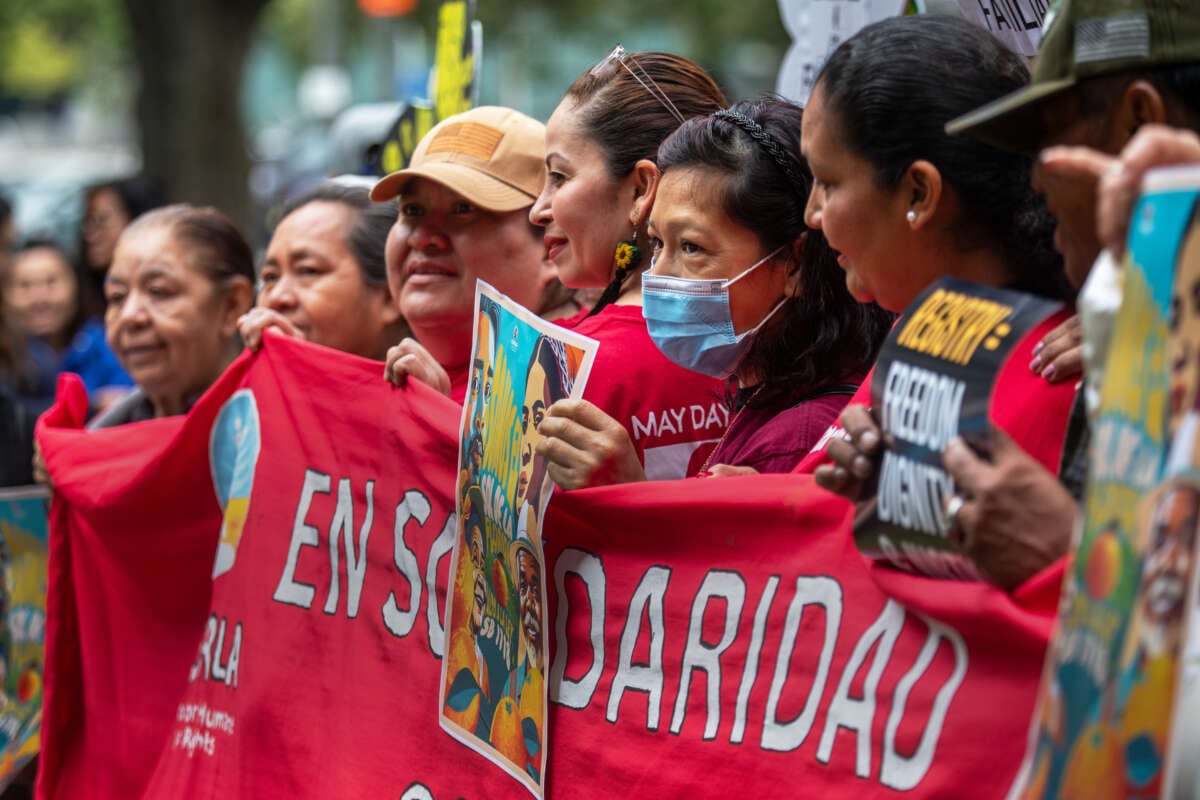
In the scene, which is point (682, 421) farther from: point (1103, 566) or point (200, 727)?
point (1103, 566)

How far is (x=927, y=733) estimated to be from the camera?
2.24 meters

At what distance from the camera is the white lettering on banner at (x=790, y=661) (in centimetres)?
246

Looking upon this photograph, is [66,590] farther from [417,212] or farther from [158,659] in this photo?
[417,212]

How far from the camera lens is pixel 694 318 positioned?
3150 millimetres

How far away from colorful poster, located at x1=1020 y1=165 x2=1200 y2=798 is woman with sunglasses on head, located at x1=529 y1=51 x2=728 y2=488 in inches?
62.1

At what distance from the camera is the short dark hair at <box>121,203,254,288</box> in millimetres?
4906

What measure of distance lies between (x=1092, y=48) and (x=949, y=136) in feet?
1.25

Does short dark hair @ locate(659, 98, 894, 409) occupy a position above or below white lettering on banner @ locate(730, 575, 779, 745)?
above

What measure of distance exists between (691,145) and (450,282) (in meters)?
0.98

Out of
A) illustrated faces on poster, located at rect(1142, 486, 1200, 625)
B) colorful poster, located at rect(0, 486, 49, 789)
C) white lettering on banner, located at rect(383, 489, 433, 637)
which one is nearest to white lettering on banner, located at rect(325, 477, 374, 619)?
white lettering on banner, located at rect(383, 489, 433, 637)

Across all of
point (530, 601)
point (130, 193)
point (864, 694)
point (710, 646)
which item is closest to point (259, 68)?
point (130, 193)

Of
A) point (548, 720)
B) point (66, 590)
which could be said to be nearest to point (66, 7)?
point (66, 590)

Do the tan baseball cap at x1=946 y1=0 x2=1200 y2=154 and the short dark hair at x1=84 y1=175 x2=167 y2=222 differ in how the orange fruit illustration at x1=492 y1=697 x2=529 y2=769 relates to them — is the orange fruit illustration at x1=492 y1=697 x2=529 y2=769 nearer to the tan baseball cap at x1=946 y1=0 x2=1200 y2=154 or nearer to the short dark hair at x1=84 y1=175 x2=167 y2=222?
the tan baseball cap at x1=946 y1=0 x2=1200 y2=154

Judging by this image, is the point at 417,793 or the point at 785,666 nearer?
the point at 785,666
